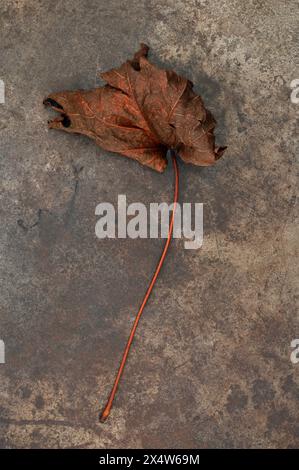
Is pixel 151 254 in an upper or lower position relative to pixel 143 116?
lower

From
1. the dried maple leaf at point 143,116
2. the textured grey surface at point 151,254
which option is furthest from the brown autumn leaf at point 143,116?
the textured grey surface at point 151,254

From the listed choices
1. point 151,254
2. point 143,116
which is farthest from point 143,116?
point 151,254

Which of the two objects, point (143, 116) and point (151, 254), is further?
point (151, 254)

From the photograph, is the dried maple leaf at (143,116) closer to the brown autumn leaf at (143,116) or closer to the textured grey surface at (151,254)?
the brown autumn leaf at (143,116)

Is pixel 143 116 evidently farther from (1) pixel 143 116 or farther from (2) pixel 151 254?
(2) pixel 151 254
